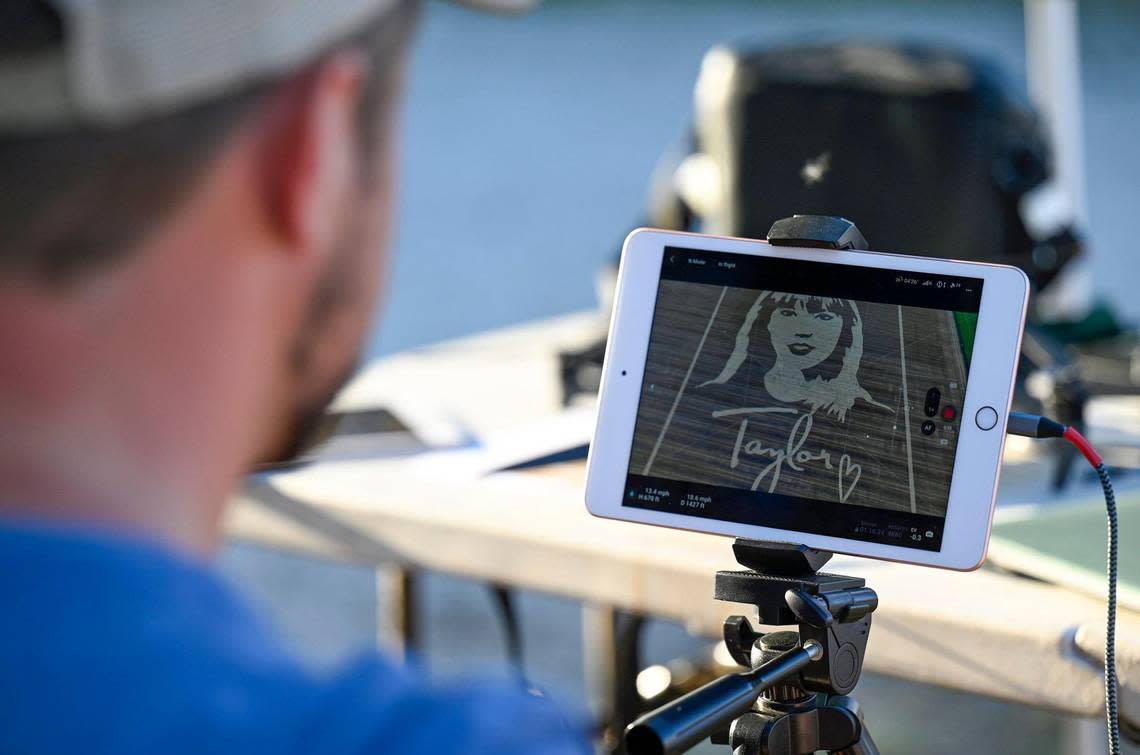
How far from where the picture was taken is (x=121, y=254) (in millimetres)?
374

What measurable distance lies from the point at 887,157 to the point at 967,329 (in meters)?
0.70

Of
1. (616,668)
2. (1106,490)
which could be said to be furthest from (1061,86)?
(1106,490)

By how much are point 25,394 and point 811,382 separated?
1.98 feet

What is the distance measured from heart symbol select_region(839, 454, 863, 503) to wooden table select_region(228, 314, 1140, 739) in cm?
19

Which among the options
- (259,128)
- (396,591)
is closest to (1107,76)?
(396,591)

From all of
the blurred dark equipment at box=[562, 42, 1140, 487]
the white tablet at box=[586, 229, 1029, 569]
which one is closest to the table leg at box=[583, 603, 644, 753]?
the blurred dark equipment at box=[562, 42, 1140, 487]

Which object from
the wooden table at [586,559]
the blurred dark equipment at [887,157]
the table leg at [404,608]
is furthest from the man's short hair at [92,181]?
the table leg at [404,608]

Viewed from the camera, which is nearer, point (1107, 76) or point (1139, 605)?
Result: point (1139, 605)

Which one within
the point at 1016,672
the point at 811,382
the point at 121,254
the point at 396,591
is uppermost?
the point at 121,254

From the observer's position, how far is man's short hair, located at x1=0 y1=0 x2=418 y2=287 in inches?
14.3

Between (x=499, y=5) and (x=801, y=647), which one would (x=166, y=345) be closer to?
(x=499, y=5)

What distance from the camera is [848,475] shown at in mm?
879

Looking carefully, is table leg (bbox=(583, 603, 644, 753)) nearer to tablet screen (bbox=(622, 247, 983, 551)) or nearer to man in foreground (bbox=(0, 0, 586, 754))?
tablet screen (bbox=(622, 247, 983, 551))

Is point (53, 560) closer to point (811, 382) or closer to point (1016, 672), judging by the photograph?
point (811, 382)
